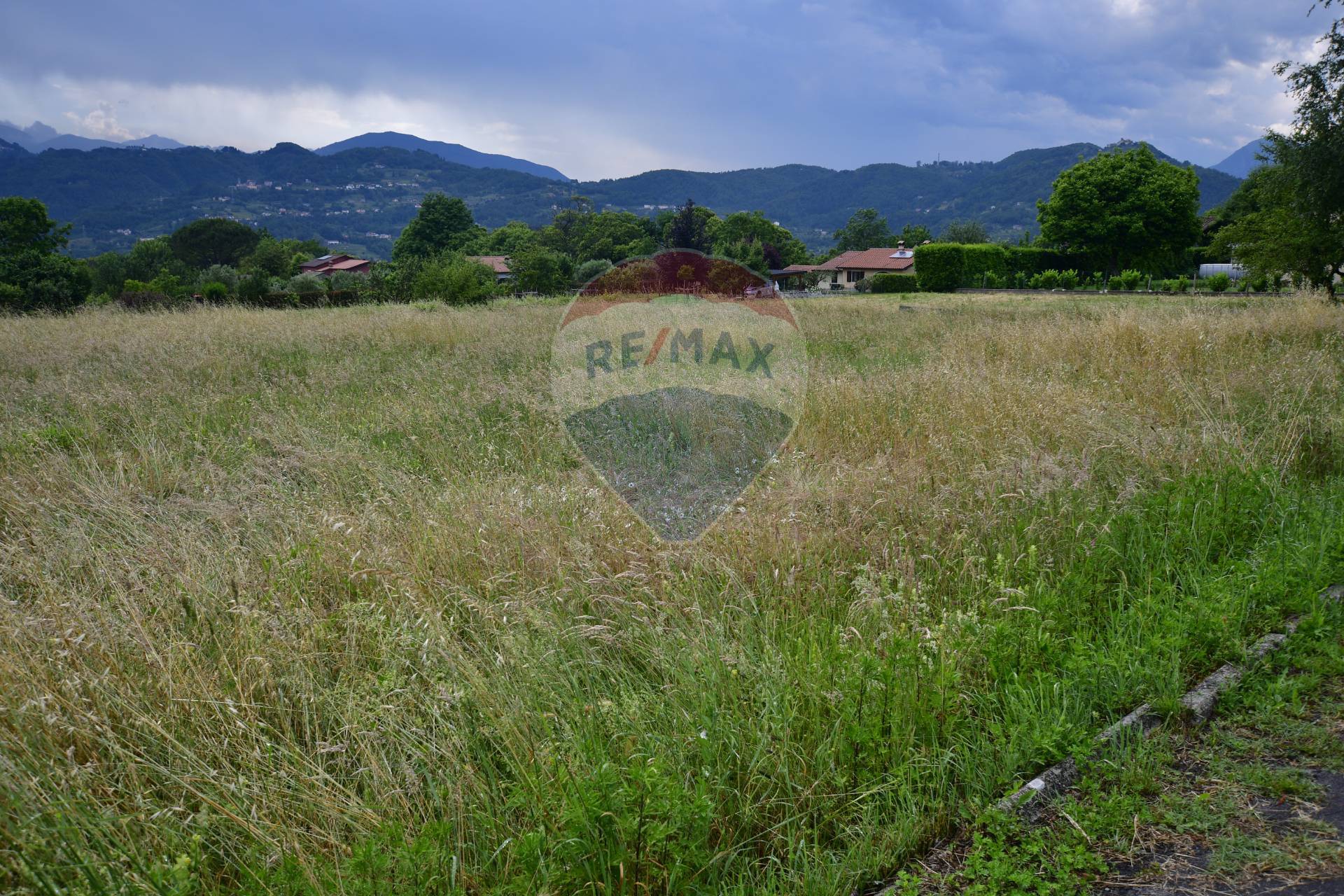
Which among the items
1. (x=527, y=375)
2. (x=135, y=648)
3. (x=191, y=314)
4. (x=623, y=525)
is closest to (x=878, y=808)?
(x=623, y=525)

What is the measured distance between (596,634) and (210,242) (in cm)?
9715

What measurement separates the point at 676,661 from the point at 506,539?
1.46 m

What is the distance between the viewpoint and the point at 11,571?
11.5 ft

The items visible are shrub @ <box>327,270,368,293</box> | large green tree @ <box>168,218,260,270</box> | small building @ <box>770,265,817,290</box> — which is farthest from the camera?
large green tree @ <box>168,218,260,270</box>

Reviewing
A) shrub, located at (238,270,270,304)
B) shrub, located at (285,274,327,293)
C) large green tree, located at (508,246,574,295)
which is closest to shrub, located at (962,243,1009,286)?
large green tree, located at (508,246,574,295)

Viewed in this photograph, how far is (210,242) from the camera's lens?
266ft

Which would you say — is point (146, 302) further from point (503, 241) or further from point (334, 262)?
point (334, 262)

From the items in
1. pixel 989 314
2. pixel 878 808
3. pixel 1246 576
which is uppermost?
pixel 989 314

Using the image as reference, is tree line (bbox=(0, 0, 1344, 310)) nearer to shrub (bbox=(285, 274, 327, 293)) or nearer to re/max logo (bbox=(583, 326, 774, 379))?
shrub (bbox=(285, 274, 327, 293))

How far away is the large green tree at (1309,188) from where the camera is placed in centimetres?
1384

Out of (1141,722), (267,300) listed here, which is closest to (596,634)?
(1141,722)

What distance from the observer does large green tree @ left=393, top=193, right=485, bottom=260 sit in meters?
76.5

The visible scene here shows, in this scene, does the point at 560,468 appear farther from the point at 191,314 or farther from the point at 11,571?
the point at 191,314

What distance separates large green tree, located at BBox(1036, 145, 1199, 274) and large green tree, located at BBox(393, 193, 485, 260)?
56.4 metres
